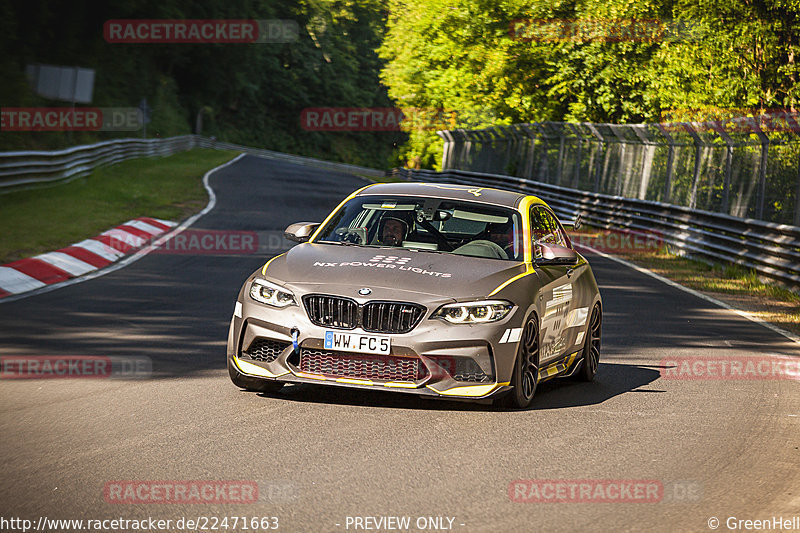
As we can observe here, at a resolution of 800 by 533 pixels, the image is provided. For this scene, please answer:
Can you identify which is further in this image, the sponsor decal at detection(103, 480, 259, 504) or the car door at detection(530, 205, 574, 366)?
the car door at detection(530, 205, 574, 366)

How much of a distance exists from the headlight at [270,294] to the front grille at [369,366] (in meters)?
0.42

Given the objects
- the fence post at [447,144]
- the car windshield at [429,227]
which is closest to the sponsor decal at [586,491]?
the car windshield at [429,227]

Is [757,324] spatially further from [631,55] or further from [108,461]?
[631,55]

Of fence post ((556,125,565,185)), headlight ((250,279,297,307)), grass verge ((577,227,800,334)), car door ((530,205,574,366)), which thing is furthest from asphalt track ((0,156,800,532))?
fence post ((556,125,565,185))

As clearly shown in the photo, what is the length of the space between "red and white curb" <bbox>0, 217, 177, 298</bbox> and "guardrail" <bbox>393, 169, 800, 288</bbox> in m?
10.2

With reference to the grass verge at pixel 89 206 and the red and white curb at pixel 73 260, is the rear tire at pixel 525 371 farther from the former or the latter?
the grass verge at pixel 89 206

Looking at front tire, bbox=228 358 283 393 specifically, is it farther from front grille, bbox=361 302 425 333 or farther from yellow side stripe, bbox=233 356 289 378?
front grille, bbox=361 302 425 333

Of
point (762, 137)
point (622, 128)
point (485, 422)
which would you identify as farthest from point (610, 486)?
point (622, 128)

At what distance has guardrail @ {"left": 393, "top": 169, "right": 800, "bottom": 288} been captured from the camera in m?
18.5

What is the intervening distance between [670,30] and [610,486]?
33918 mm

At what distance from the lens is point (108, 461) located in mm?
6113

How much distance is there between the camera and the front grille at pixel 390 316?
7.57m

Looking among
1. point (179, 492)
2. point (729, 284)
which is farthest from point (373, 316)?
point (729, 284)

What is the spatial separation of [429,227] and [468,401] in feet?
5.84
